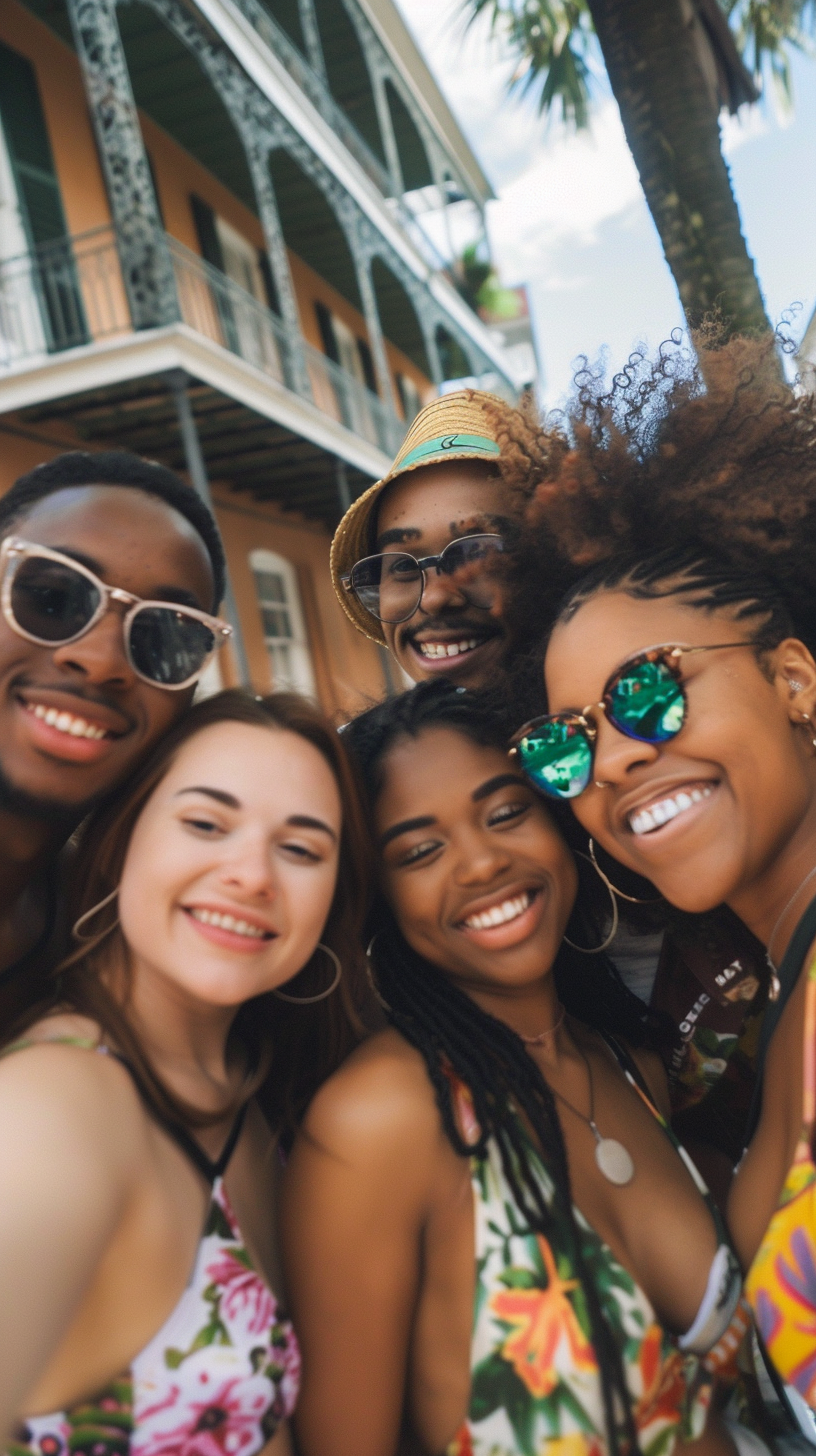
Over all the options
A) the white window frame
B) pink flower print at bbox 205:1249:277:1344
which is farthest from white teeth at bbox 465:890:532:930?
the white window frame

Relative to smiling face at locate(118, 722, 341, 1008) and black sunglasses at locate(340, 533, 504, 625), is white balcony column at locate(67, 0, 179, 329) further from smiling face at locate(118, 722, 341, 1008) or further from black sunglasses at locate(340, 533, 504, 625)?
smiling face at locate(118, 722, 341, 1008)

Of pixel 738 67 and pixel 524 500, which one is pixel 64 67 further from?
pixel 524 500

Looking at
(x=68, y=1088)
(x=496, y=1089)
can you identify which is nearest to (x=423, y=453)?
(x=496, y=1089)

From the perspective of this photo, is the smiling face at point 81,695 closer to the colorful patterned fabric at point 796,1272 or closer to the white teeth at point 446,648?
the white teeth at point 446,648

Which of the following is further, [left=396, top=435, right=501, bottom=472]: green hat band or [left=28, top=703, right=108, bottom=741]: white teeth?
[left=396, top=435, right=501, bottom=472]: green hat band

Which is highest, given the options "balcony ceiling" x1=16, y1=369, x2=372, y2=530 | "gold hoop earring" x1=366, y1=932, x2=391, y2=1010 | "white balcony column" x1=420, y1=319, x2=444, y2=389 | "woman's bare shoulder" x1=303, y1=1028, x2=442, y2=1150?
"white balcony column" x1=420, y1=319, x2=444, y2=389

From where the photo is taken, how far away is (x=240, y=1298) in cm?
173

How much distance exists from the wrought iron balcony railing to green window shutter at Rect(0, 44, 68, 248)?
26cm

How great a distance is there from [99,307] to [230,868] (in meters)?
8.94

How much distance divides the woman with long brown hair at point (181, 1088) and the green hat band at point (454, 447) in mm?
1197

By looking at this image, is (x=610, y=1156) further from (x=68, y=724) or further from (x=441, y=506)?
(x=441, y=506)

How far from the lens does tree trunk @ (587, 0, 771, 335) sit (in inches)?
138

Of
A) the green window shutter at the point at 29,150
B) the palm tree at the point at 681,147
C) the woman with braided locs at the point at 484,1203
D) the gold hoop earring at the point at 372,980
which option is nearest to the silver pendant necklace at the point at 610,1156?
the woman with braided locs at the point at 484,1203

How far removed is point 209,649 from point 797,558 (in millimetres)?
1254
